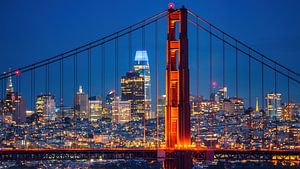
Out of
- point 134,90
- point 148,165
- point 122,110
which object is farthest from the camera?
point 122,110

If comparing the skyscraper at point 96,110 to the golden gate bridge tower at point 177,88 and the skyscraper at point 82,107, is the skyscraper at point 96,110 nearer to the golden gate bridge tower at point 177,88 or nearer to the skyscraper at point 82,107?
the skyscraper at point 82,107

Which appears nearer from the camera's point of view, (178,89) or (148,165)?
(178,89)

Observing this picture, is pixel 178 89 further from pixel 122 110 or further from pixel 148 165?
pixel 122 110

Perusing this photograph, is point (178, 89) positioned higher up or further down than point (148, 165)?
higher up

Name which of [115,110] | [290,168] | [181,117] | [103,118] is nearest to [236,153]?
[181,117]

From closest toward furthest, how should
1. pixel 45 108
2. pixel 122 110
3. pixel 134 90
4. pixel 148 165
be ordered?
pixel 134 90 < pixel 148 165 < pixel 122 110 < pixel 45 108

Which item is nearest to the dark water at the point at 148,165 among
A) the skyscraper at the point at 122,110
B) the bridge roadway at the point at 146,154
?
the skyscraper at the point at 122,110

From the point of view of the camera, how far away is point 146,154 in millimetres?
43625

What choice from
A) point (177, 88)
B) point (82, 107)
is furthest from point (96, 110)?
point (177, 88)

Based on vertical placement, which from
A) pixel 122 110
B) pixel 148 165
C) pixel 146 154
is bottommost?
pixel 148 165

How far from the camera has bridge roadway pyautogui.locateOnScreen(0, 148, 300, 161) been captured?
141ft

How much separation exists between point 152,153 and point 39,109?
59638 mm

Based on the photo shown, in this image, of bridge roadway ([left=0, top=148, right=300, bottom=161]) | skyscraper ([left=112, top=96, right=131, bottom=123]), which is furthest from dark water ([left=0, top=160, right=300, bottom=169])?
bridge roadway ([left=0, top=148, right=300, bottom=161])

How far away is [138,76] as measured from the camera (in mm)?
72000
